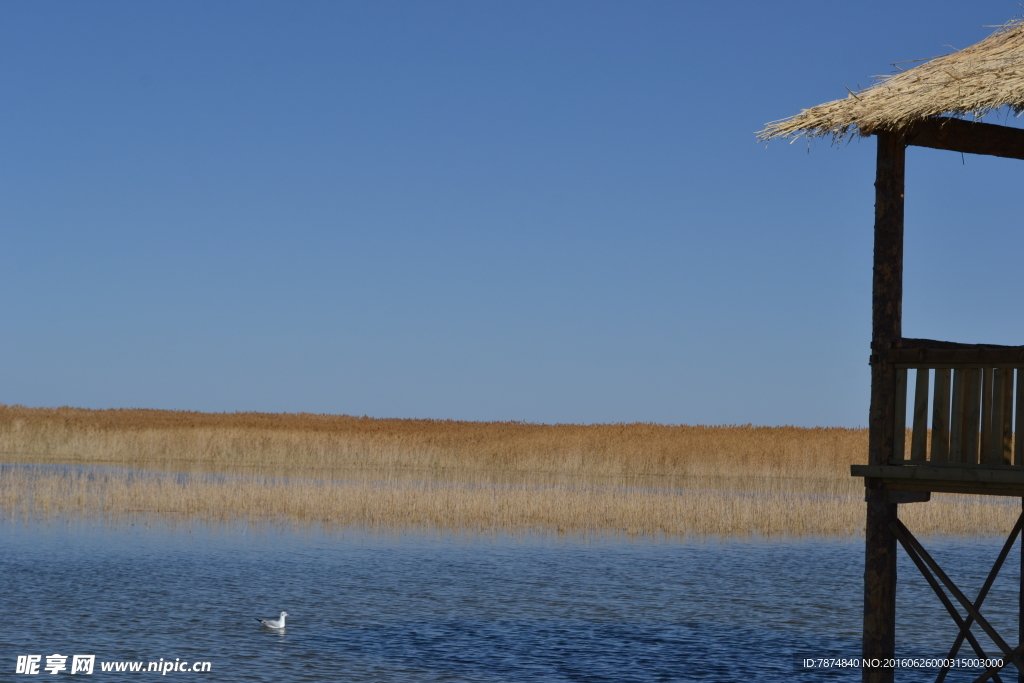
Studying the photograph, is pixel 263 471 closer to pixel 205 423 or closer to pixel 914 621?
pixel 205 423

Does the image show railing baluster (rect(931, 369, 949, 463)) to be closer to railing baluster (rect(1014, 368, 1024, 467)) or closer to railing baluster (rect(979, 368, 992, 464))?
railing baluster (rect(979, 368, 992, 464))

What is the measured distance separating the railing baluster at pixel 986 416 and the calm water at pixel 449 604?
168 inches

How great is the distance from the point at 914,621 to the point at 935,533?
32.7ft

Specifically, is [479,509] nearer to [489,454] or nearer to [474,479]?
[474,479]

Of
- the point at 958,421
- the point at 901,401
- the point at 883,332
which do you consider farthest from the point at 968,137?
the point at 958,421

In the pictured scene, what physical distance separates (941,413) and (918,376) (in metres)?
0.34

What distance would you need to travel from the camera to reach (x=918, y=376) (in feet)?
28.9

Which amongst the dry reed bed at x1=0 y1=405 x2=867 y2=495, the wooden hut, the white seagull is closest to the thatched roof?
the wooden hut

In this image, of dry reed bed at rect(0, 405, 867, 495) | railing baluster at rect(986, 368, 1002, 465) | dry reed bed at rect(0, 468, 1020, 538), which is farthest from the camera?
dry reed bed at rect(0, 405, 867, 495)

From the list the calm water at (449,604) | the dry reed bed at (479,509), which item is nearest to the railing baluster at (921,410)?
the calm water at (449,604)

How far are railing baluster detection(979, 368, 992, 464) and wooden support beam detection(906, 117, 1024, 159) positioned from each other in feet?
7.38

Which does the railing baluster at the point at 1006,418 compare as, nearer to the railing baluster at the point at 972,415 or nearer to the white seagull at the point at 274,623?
the railing baluster at the point at 972,415

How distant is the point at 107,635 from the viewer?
12758 millimetres

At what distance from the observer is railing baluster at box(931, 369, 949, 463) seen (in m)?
8.60
